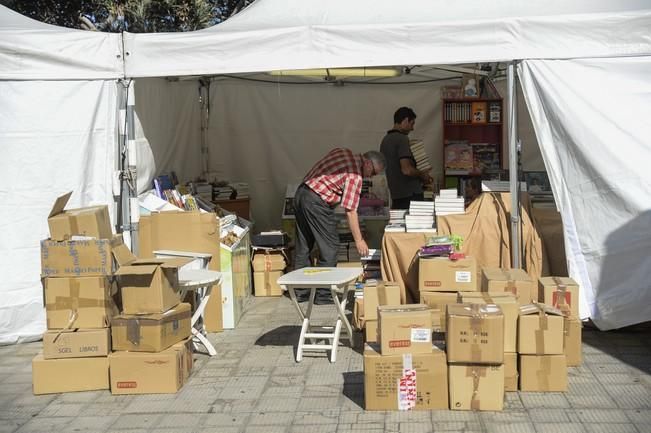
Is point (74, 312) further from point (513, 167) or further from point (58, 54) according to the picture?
point (513, 167)

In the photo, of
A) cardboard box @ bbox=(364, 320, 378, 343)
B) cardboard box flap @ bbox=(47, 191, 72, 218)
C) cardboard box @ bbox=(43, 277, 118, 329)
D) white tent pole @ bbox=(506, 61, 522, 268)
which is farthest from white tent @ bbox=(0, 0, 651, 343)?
cardboard box @ bbox=(364, 320, 378, 343)

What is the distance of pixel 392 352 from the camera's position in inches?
163

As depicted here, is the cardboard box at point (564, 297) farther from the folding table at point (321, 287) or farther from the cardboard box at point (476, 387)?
the folding table at point (321, 287)

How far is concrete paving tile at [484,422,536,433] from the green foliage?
29.5ft

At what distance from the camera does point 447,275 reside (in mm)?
5531

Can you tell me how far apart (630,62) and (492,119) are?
329cm

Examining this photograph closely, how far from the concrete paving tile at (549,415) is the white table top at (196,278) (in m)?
2.20

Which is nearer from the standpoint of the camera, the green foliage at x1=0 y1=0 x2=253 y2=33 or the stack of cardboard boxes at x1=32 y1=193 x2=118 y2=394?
the stack of cardboard boxes at x1=32 y1=193 x2=118 y2=394

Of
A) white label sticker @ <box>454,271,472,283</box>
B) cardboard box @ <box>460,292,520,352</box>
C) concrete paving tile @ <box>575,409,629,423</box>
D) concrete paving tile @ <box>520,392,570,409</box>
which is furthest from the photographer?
white label sticker @ <box>454,271,472,283</box>

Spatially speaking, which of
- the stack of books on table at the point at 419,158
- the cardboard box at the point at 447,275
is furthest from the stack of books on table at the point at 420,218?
the stack of books on table at the point at 419,158

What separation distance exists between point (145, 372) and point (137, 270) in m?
0.62

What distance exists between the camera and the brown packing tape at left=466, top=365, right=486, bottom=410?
4102mm

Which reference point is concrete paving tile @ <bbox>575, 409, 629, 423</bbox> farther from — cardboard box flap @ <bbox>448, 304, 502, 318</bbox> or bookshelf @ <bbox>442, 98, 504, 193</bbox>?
bookshelf @ <bbox>442, 98, 504, 193</bbox>

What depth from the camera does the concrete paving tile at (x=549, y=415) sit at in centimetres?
400
